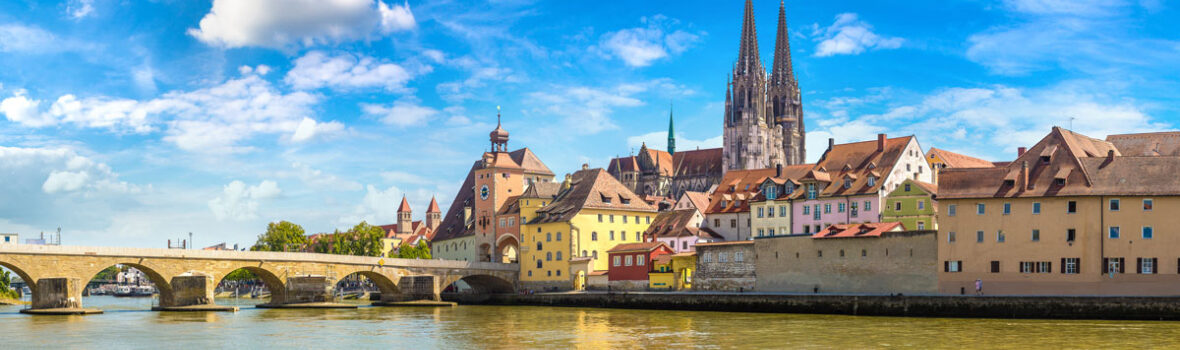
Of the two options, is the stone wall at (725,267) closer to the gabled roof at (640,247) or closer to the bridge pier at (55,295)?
the gabled roof at (640,247)

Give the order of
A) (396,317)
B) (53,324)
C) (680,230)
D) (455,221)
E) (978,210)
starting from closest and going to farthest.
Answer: (53,324), (978,210), (396,317), (680,230), (455,221)

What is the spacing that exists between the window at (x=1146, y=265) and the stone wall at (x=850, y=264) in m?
9.49

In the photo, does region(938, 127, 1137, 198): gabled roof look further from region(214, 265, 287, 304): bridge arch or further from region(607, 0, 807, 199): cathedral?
region(607, 0, 807, 199): cathedral

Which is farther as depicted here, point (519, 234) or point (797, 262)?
point (519, 234)

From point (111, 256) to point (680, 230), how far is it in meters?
36.8

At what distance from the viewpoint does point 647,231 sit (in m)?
86.3

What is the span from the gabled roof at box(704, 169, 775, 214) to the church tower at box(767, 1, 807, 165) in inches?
2707

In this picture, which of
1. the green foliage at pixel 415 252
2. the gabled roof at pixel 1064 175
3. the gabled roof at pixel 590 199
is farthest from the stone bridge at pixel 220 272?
the gabled roof at pixel 1064 175

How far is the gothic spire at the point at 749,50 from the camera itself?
152250mm

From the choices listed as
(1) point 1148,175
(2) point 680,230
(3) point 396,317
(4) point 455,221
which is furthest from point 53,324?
(4) point 455,221

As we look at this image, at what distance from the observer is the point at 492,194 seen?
94.2m

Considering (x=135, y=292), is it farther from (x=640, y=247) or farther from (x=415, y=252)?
(x=640, y=247)

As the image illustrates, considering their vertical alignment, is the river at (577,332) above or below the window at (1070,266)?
below

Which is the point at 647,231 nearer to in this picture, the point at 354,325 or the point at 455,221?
the point at 455,221
